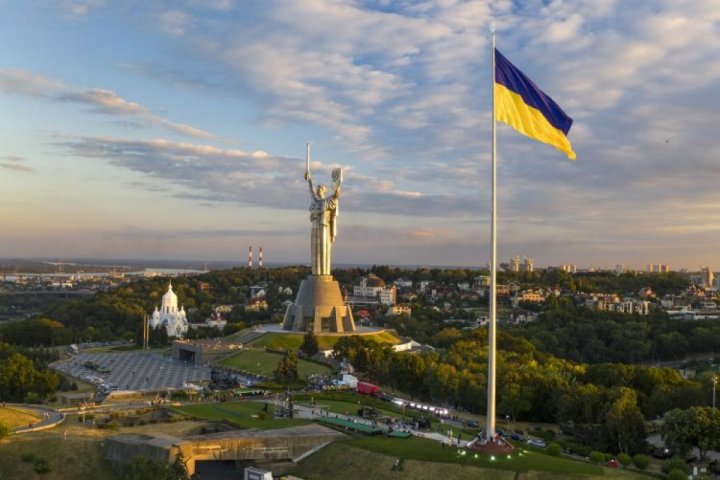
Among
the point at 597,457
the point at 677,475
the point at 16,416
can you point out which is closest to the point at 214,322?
the point at 16,416

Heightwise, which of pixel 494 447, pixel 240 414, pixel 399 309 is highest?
pixel 494 447

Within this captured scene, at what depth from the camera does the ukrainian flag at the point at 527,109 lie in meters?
19.4

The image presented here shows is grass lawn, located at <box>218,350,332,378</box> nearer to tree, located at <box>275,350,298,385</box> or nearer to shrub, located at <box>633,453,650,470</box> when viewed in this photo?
tree, located at <box>275,350,298,385</box>

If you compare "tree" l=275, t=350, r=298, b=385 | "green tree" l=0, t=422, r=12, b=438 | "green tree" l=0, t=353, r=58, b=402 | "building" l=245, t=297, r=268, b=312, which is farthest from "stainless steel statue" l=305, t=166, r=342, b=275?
"green tree" l=0, t=422, r=12, b=438

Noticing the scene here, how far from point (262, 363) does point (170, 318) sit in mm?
30310

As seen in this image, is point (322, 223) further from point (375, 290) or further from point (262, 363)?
point (375, 290)

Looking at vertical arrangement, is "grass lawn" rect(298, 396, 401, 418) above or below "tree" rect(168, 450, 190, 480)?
below

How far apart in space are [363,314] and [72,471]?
6387 centimetres

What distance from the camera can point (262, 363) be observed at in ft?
163

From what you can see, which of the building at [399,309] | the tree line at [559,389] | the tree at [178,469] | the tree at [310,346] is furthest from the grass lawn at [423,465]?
the building at [399,309]

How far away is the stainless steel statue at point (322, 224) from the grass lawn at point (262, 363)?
12.1m

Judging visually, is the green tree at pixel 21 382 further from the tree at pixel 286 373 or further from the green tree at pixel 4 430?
the tree at pixel 286 373

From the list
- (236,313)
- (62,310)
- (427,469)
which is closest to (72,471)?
(427,469)

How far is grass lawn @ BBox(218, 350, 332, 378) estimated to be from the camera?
46906 millimetres
